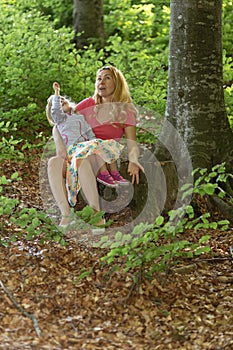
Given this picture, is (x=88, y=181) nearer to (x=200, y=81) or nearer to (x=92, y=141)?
(x=92, y=141)

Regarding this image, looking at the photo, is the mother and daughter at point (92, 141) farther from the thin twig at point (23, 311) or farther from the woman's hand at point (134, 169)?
the thin twig at point (23, 311)

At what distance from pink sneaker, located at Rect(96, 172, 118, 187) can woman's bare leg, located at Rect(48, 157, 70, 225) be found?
30cm

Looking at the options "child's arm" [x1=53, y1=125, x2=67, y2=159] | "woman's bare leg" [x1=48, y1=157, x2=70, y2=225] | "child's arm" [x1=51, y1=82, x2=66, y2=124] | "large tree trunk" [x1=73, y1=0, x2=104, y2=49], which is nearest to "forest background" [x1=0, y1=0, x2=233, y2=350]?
"woman's bare leg" [x1=48, y1=157, x2=70, y2=225]

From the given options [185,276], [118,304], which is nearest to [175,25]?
[185,276]

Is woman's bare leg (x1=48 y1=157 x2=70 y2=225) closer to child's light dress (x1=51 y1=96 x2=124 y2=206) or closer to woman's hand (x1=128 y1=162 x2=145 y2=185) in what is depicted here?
child's light dress (x1=51 y1=96 x2=124 y2=206)

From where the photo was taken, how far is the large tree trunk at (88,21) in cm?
986

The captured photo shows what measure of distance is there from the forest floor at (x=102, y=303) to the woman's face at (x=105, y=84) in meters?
1.33

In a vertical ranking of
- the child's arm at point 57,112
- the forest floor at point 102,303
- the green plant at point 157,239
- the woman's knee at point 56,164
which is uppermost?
the child's arm at point 57,112

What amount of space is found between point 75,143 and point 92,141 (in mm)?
199

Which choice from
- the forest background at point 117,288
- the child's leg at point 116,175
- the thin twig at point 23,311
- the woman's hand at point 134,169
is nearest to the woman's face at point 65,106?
the child's leg at point 116,175

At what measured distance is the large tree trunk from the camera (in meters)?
9.86

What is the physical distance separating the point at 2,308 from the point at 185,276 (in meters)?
1.27

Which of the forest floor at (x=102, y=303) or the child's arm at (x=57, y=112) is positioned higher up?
the child's arm at (x=57, y=112)

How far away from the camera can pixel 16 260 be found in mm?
3877
